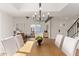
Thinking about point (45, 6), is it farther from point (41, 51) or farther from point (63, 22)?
point (41, 51)

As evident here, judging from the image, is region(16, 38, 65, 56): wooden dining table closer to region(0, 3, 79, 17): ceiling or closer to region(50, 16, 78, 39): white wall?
region(50, 16, 78, 39): white wall

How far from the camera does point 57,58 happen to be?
911mm

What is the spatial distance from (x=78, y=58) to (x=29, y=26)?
7.63 ft

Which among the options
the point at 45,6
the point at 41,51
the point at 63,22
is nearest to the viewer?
the point at 41,51

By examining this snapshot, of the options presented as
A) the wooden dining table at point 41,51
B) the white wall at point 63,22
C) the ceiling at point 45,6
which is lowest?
the wooden dining table at point 41,51

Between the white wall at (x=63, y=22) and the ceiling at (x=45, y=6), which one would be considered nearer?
the ceiling at (x=45, y=6)

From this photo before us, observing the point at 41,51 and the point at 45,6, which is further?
the point at 45,6

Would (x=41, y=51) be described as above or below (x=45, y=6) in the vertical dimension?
below

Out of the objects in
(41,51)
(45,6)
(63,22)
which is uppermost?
(45,6)

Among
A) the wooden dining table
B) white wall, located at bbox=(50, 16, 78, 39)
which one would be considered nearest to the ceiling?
white wall, located at bbox=(50, 16, 78, 39)

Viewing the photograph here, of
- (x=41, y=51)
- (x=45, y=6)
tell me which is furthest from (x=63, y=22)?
(x=41, y=51)

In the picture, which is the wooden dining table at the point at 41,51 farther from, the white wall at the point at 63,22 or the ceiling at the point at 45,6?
the ceiling at the point at 45,6

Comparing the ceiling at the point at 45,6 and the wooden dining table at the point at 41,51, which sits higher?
the ceiling at the point at 45,6

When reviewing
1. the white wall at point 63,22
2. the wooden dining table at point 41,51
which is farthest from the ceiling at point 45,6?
the wooden dining table at point 41,51
